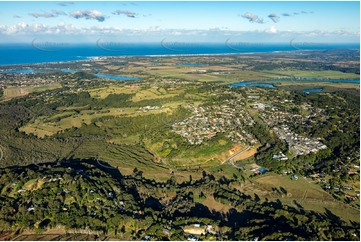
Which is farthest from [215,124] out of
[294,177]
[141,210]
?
[141,210]

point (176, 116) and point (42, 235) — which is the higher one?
point (176, 116)

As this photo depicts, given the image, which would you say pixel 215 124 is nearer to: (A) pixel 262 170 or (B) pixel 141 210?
Answer: (A) pixel 262 170

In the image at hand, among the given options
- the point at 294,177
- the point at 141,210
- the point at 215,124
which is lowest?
the point at 141,210

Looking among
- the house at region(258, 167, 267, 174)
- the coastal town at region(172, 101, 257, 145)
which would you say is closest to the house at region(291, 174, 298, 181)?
the house at region(258, 167, 267, 174)

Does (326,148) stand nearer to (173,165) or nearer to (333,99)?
(173,165)

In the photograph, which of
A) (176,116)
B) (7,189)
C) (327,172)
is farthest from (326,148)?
(7,189)

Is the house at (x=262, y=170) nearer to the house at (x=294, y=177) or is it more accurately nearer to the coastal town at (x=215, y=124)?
the house at (x=294, y=177)

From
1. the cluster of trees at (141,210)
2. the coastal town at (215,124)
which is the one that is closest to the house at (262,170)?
the cluster of trees at (141,210)

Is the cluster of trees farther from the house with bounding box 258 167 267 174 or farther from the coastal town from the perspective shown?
the coastal town

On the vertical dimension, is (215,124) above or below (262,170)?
above

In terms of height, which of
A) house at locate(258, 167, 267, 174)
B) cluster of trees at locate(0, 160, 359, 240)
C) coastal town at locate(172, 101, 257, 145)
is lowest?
cluster of trees at locate(0, 160, 359, 240)

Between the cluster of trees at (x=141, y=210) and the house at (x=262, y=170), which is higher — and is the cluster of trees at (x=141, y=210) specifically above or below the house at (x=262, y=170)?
below
